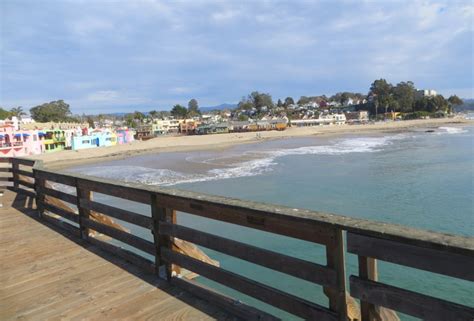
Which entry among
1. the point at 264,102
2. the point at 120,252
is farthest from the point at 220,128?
the point at 120,252

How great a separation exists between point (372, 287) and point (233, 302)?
1.28 meters

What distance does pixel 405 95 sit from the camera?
156125 millimetres

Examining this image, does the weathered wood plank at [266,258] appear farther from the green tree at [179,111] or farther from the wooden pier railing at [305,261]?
the green tree at [179,111]

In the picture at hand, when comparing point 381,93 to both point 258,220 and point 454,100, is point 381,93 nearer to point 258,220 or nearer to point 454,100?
point 454,100

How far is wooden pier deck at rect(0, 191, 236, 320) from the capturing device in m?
3.34

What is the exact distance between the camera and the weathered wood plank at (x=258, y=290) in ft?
8.76

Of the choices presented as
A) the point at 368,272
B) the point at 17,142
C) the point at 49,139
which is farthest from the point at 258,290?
the point at 49,139

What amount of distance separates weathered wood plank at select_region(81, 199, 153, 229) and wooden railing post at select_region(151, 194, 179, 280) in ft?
0.37

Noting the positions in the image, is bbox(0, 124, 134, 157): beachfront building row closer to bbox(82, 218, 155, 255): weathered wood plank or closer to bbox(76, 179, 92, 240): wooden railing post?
bbox(76, 179, 92, 240): wooden railing post

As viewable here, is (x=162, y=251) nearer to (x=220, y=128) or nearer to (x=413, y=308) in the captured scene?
(x=413, y=308)

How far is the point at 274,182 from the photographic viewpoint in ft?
68.3

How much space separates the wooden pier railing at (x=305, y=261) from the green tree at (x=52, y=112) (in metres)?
115

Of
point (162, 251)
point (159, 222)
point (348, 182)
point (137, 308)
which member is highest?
point (159, 222)

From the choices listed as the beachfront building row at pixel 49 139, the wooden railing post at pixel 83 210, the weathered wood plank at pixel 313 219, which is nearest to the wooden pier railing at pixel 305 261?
the weathered wood plank at pixel 313 219
